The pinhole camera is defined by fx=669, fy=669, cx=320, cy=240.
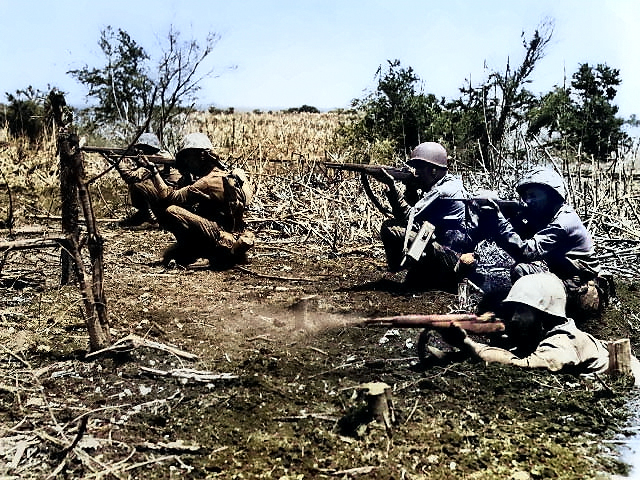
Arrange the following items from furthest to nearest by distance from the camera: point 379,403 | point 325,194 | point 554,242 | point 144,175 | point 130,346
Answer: point 325,194, point 144,175, point 554,242, point 130,346, point 379,403

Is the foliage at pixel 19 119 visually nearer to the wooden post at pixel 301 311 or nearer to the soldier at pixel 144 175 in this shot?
the soldier at pixel 144 175

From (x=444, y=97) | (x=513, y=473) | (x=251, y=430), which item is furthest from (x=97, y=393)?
(x=444, y=97)

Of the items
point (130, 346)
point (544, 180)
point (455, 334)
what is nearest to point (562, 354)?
point (455, 334)

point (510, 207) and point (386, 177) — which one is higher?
point (386, 177)

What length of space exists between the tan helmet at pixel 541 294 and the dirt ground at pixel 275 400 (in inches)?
18.9

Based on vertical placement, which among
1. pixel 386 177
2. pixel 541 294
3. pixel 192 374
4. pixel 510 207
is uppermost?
pixel 386 177

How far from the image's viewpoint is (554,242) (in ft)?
16.8

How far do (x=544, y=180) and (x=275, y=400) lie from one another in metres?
2.66

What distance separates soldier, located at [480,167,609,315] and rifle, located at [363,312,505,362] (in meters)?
0.65

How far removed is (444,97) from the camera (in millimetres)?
12859

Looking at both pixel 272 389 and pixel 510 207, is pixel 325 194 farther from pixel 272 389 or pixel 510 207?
pixel 272 389

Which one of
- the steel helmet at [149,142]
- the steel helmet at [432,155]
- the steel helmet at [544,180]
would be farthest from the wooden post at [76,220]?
the steel helmet at [149,142]

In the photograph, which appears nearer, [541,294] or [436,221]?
[541,294]

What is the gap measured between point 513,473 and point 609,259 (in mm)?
4769
